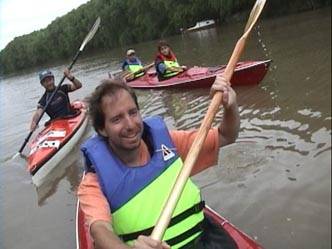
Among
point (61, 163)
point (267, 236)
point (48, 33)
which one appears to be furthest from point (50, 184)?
point (48, 33)

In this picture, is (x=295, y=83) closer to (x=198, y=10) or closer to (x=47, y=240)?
(x=47, y=240)

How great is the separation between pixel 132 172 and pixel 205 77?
25.5 ft

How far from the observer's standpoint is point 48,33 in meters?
50.7

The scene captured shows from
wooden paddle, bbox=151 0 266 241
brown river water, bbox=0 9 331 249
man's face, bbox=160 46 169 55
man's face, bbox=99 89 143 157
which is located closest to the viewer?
wooden paddle, bbox=151 0 266 241

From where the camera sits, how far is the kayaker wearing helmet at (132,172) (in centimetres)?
218

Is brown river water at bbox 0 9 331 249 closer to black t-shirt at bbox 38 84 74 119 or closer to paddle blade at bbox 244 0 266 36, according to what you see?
paddle blade at bbox 244 0 266 36

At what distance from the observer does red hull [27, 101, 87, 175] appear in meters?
7.29

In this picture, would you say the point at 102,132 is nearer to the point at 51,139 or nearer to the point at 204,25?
the point at 51,139

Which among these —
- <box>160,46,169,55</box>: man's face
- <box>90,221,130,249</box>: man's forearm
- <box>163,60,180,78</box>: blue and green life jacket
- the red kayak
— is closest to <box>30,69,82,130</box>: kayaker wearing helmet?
the red kayak

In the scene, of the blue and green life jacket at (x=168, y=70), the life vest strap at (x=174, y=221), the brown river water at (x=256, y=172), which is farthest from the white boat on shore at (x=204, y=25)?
the life vest strap at (x=174, y=221)

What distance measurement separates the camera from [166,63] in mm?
10828

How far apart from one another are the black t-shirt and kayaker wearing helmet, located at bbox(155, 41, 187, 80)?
2.71 m

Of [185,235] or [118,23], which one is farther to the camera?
[118,23]

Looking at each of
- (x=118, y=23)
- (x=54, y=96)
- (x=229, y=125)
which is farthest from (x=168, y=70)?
(x=118, y=23)
